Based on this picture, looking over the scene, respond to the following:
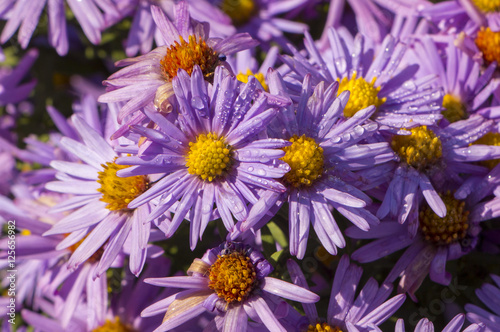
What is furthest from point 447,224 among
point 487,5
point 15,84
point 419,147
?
point 15,84

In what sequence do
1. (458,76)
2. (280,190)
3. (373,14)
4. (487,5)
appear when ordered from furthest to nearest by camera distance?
(373,14), (487,5), (458,76), (280,190)

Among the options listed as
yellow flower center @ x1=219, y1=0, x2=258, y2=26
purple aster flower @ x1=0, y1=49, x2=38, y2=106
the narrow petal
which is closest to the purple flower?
yellow flower center @ x1=219, y1=0, x2=258, y2=26

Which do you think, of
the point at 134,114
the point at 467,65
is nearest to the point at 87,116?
the point at 134,114

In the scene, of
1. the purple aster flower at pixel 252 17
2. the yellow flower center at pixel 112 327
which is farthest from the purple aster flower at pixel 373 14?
the yellow flower center at pixel 112 327

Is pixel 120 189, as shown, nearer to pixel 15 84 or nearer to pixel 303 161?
pixel 303 161

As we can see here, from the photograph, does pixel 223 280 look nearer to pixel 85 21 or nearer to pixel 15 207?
pixel 15 207

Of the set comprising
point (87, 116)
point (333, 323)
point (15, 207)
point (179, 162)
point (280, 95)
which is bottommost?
point (15, 207)

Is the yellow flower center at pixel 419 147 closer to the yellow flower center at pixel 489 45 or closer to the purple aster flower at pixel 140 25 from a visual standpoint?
the yellow flower center at pixel 489 45
